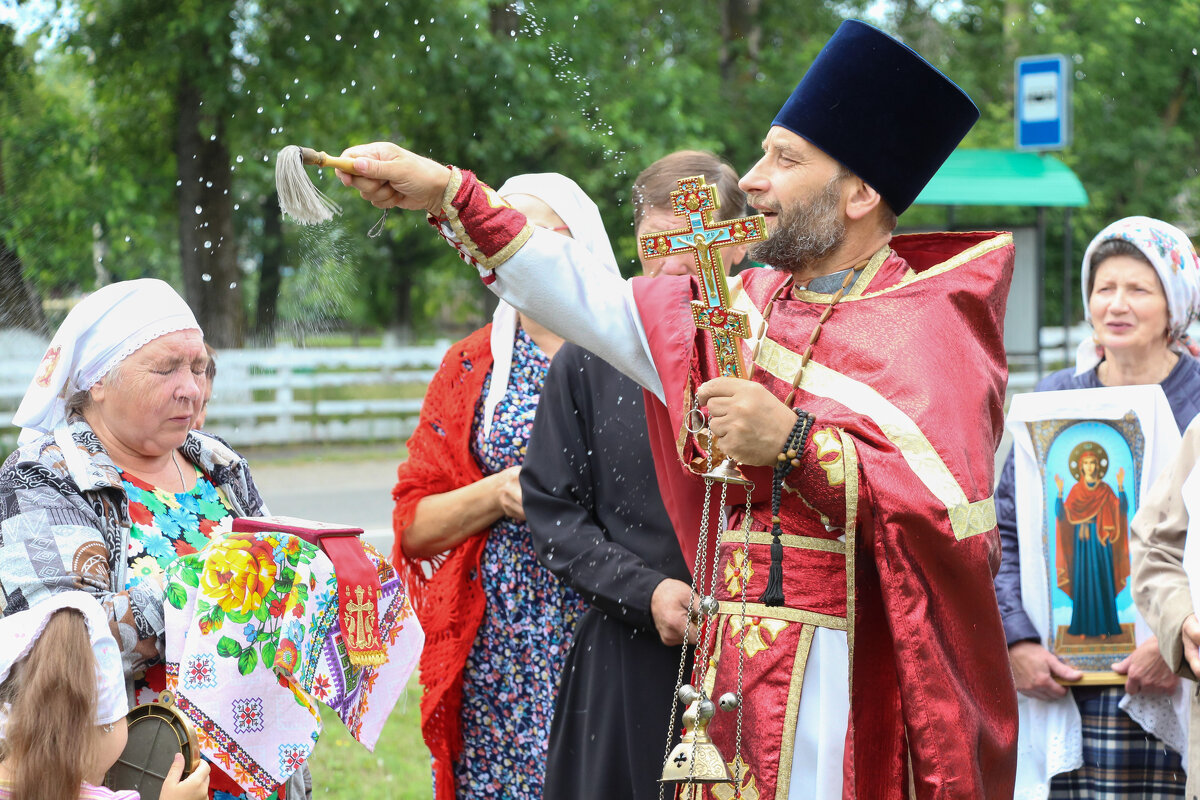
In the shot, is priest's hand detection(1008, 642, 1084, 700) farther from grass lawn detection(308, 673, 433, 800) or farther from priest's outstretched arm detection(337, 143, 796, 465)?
grass lawn detection(308, 673, 433, 800)

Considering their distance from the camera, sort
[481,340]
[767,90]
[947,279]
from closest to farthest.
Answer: [947,279] < [481,340] < [767,90]

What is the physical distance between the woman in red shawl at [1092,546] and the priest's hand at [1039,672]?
0.34 ft

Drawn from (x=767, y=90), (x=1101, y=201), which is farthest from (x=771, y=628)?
(x=1101, y=201)

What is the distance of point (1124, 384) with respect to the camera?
12.0ft

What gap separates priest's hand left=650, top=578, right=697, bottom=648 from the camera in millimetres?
2910

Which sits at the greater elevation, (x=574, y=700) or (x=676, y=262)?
(x=676, y=262)

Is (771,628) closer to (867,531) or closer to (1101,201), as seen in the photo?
(867,531)

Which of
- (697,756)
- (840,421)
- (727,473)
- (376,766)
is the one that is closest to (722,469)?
(727,473)

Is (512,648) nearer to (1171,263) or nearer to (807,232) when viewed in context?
(807,232)

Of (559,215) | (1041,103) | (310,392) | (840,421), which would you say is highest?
(1041,103)

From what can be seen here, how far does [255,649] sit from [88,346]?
31.4 inches

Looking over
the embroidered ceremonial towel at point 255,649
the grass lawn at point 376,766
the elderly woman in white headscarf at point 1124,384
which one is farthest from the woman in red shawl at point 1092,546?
the grass lawn at point 376,766

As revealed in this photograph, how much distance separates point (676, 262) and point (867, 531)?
1.08m

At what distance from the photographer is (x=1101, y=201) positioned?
23.7 m
